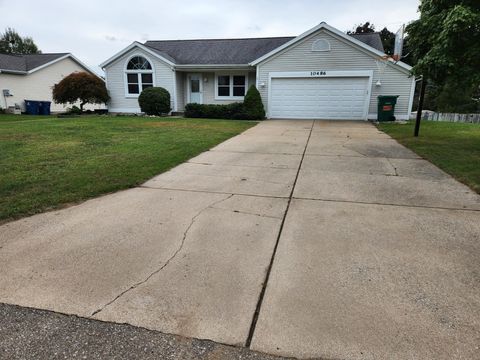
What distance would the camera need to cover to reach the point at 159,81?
1925 centimetres

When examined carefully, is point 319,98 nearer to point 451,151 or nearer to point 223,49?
point 223,49

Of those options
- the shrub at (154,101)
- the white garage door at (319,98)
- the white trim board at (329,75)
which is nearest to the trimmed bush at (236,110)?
the white garage door at (319,98)

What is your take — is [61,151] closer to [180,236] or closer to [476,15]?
[180,236]

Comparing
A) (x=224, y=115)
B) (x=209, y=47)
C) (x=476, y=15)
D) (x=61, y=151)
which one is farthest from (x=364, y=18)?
(x=61, y=151)

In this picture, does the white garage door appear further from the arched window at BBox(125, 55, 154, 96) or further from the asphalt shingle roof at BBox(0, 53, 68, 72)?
the asphalt shingle roof at BBox(0, 53, 68, 72)

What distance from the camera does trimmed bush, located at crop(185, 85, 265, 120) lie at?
17.0 m

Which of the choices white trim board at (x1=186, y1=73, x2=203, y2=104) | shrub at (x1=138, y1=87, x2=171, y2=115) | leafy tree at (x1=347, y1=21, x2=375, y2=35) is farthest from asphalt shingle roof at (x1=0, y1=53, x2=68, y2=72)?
leafy tree at (x1=347, y1=21, x2=375, y2=35)

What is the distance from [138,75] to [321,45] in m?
10.7

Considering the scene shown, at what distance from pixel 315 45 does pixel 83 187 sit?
48.6 ft

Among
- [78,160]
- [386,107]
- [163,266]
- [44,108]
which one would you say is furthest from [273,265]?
[44,108]

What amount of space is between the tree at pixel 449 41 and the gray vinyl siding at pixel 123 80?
1381 cm

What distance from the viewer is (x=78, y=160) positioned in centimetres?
691

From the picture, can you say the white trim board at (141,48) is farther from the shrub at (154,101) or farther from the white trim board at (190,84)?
the white trim board at (190,84)

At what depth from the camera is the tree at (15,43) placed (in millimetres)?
52562
